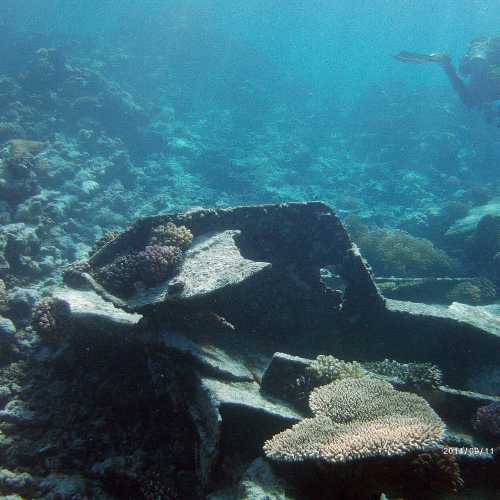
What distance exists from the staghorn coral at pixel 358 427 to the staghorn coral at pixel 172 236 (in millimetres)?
3380

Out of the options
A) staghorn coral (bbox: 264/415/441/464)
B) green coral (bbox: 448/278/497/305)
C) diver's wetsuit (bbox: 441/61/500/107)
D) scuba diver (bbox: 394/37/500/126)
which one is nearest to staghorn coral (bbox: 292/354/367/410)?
staghorn coral (bbox: 264/415/441/464)

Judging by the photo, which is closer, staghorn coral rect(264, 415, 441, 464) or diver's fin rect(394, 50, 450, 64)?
staghorn coral rect(264, 415, 441, 464)

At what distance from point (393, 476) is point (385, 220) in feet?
60.2

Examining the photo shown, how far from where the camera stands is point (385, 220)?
2048cm

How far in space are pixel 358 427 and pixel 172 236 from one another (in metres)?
4.24

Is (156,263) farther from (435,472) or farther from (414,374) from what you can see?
(435,472)

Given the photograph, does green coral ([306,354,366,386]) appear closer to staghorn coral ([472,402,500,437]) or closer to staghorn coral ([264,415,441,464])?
staghorn coral ([264,415,441,464])

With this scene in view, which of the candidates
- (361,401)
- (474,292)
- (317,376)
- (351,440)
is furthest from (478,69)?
(351,440)

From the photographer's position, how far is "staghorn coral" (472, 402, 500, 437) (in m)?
4.64

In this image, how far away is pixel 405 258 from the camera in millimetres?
13602

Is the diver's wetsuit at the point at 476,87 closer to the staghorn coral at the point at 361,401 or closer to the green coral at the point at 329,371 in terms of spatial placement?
the green coral at the point at 329,371

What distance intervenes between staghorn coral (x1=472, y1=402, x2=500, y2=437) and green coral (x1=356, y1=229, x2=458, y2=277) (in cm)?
867

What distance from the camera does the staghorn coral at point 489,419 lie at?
464cm

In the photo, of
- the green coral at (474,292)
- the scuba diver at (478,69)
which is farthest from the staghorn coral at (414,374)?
the scuba diver at (478,69)
